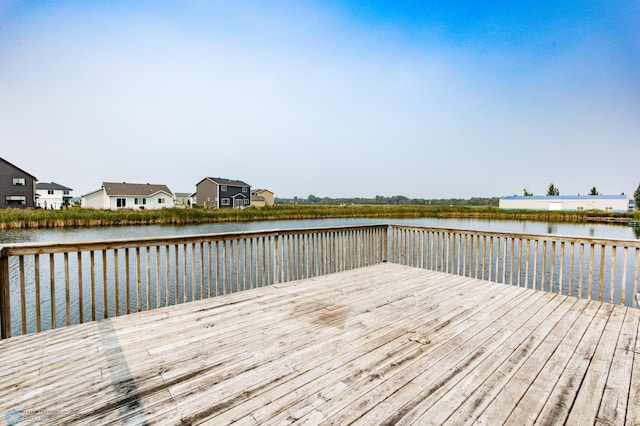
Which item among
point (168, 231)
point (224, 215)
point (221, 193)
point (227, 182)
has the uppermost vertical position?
point (227, 182)

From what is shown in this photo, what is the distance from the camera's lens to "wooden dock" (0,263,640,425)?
1.58 metres

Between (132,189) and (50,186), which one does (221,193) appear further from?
(50,186)

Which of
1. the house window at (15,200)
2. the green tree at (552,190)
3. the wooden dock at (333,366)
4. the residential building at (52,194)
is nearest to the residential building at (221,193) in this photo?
the house window at (15,200)

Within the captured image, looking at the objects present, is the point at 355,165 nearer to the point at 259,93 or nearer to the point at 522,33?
the point at 259,93

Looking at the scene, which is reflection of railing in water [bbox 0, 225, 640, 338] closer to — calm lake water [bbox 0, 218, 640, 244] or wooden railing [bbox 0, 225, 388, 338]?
wooden railing [bbox 0, 225, 388, 338]

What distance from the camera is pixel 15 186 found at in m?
31.0

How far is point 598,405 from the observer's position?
1.68 meters

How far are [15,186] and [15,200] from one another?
1.51 meters

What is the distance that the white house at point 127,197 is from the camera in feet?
120

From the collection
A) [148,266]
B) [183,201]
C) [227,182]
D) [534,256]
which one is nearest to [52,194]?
[183,201]

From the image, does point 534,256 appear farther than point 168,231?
No

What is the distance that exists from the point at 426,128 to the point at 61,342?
19.9 metres

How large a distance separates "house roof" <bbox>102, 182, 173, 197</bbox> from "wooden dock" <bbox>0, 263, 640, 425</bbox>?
41446 millimetres

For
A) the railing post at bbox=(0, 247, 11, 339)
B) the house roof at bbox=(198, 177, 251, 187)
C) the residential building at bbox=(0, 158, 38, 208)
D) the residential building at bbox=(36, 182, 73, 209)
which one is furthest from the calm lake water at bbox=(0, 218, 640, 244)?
the residential building at bbox=(36, 182, 73, 209)
